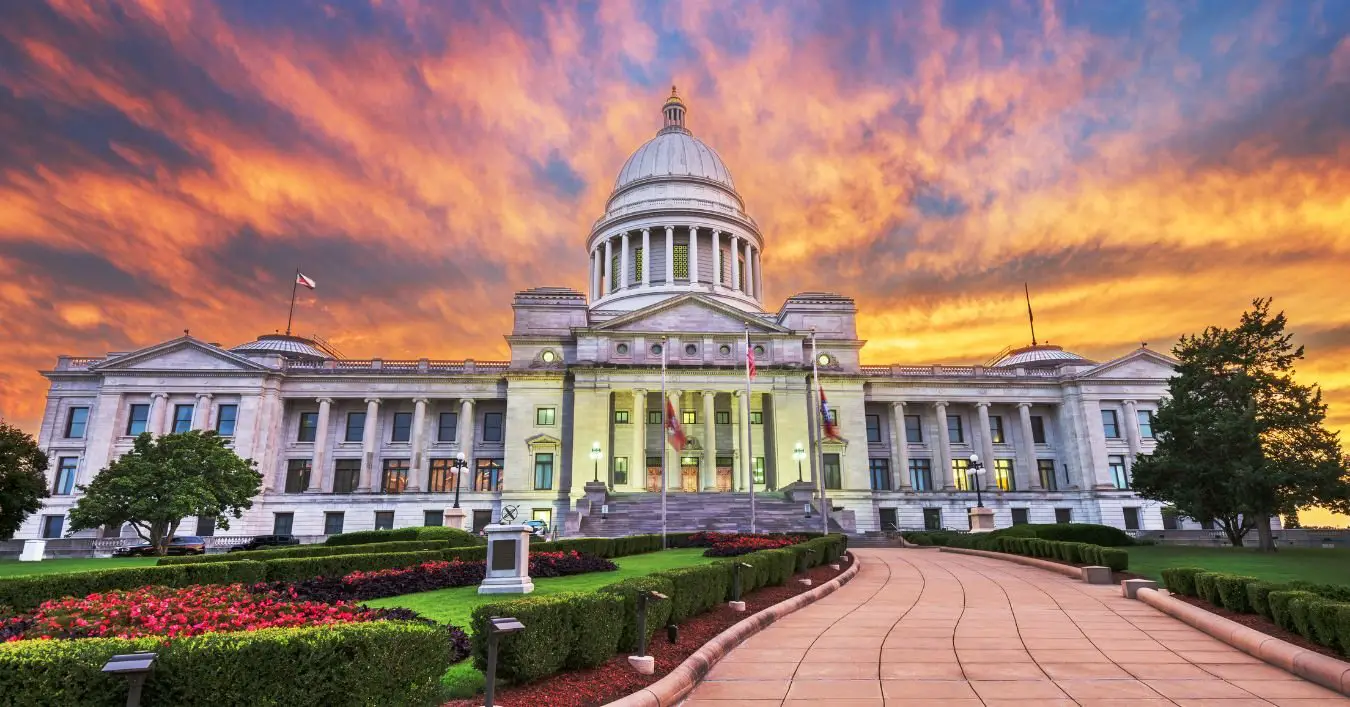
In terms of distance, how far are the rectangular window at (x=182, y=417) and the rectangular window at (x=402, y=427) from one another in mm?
15209

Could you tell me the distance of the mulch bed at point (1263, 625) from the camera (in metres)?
10.1

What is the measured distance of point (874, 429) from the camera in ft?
202

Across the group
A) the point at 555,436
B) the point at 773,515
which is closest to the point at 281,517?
the point at 555,436

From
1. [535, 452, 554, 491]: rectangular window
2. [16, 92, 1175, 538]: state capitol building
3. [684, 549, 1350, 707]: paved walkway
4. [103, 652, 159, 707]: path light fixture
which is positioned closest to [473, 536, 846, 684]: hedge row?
[684, 549, 1350, 707]: paved walkway

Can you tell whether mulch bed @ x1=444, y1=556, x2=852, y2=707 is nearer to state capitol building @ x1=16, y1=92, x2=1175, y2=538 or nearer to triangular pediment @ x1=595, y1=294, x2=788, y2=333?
state capitol building @ x1=16, y1=92, x2=1175, y2=538

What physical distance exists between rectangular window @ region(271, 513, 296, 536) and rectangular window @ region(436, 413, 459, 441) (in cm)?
1239

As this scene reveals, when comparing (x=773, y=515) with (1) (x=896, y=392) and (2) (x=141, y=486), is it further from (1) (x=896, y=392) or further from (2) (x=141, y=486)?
(2) (x=141, y=486)

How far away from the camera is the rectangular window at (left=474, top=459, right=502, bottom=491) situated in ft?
185

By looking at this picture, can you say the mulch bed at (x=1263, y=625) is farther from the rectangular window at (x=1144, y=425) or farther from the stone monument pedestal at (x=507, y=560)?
the rectangular window at (x=1144, y=425)

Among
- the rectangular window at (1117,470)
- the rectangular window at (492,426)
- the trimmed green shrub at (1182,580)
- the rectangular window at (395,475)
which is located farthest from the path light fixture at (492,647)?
the rectangular window at (1117,470)

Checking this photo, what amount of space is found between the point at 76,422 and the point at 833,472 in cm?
6106

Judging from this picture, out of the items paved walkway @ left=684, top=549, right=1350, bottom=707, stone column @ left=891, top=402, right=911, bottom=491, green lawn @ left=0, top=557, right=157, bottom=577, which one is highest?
stone column @ left=891, top=402, right=911, bottom=491

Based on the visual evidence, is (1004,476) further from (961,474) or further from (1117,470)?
(1117,470)

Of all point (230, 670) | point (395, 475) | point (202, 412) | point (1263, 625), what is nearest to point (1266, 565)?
point (1263, 625)
